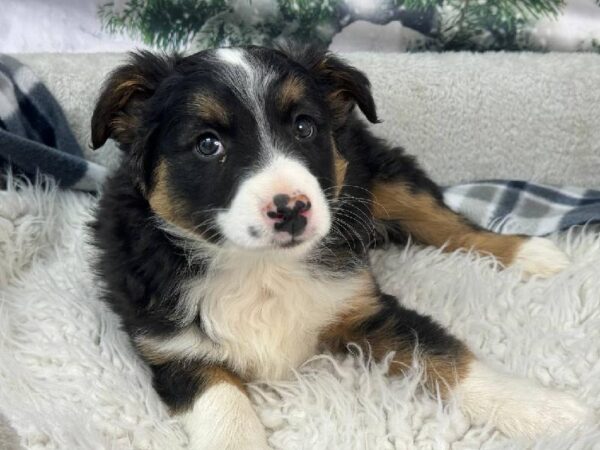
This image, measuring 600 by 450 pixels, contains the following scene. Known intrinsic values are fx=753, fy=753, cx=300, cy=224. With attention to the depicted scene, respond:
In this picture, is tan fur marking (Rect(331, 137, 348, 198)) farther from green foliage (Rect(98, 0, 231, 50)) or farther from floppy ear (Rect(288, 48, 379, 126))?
green foliage (Rect(98, 0, 231, 50))

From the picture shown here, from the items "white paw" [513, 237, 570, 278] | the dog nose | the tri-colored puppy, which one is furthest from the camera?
"white paw" [513, 237, 570, 278]

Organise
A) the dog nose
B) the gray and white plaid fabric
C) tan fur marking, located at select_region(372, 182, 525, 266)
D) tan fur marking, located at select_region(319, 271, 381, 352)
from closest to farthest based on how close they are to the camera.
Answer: the dog nose, tan fur marking, located at select_region(319, 271, 381, 352), tan fur marking, located at select_region(372, 182, 525, 266), the gray and white plaid fabric

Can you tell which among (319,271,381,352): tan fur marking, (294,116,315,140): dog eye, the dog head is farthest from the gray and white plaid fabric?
(294,116,315,140): dog eye

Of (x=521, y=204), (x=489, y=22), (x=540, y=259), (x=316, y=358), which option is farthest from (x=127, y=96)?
(x=489, y=22)

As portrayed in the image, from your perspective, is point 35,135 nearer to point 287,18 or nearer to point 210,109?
point 287,18

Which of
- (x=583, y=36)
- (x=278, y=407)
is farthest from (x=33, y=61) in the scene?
(x=583, y=36)

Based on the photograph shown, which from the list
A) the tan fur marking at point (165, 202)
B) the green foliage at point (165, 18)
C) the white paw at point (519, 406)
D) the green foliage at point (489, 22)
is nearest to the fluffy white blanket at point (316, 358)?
the white paw at point (519, 406)

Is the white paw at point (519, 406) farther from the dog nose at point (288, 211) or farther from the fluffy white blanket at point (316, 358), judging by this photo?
the dog nose at point (288, 211)
